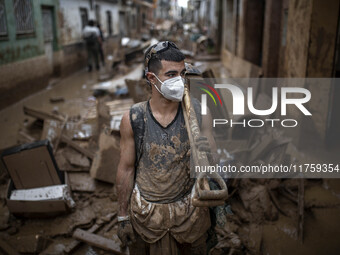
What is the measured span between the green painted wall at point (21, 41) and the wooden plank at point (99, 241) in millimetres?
6043

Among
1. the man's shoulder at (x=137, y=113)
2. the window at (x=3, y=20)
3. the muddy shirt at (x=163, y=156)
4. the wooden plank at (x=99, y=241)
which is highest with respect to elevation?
the window at (x=3, y=20)

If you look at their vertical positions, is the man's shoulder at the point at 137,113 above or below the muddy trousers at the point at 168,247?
above

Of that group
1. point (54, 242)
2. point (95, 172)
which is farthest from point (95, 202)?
point (54, 242)

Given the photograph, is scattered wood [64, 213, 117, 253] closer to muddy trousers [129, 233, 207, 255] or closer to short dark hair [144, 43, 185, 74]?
muddy trousers [129, 233, 207, 255]

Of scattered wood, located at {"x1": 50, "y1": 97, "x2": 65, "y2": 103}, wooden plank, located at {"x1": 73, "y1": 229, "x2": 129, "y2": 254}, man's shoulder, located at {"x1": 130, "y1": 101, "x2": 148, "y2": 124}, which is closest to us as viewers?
man's shoulder, located at {"x1": 130, "y1": 101, "x2": 148, "y2": 124}

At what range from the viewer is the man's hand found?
7.22ft

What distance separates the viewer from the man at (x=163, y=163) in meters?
2.04

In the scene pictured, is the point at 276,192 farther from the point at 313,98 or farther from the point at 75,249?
the point at 75,249

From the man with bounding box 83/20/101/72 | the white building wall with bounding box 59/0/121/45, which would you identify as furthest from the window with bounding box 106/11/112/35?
the man with bounding box 83/20/101/72

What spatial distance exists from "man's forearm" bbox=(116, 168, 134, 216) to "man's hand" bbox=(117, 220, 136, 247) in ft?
0.25

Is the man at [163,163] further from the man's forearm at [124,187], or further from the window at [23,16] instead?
the window at [23,16]

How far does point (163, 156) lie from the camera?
2092 mm

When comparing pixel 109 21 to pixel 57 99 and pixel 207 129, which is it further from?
pixel 207 129

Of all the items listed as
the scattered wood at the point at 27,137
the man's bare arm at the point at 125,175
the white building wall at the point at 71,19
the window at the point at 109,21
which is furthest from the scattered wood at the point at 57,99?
the window at the point at 109,21
